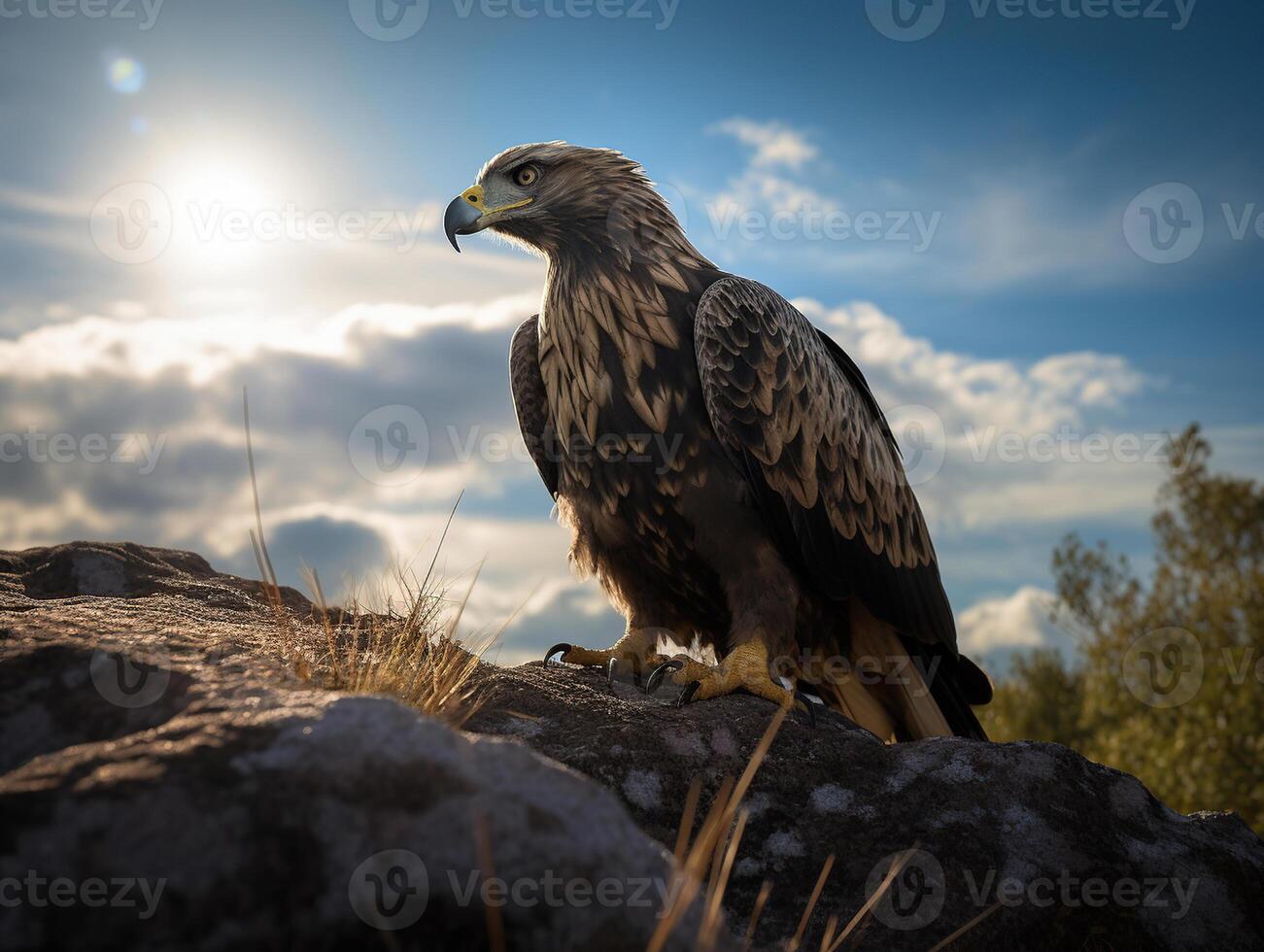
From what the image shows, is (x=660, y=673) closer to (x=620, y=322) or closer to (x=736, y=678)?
(x=736, y=678)

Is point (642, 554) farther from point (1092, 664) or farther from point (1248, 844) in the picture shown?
point (1092, 664)

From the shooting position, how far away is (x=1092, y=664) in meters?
18.7

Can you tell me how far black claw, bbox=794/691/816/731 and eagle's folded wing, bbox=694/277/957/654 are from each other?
79 centimetres

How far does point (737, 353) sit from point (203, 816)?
3.62 meters

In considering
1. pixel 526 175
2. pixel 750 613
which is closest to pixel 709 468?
pixel 750 613

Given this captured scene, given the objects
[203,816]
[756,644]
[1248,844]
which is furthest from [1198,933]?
[203,816]

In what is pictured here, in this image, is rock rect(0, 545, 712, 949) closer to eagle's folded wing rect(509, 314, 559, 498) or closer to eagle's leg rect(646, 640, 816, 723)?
eagle's leg rect(646, 640, 816, 723)

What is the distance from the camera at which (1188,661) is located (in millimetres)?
15195

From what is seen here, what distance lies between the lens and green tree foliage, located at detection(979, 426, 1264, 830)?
527 inches

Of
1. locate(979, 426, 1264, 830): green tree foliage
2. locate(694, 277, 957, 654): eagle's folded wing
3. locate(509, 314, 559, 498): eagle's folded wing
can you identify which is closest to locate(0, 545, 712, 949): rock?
locate(694, 277, 957, 654): eagle's folded wing

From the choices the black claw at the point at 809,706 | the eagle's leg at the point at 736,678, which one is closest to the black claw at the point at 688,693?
the eagle's leg at the point at 736,678

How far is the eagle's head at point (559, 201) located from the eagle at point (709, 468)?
14mm

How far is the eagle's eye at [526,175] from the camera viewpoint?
5.89 metres

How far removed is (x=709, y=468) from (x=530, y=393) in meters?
1.70
